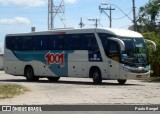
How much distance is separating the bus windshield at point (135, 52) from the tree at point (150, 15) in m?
44.4

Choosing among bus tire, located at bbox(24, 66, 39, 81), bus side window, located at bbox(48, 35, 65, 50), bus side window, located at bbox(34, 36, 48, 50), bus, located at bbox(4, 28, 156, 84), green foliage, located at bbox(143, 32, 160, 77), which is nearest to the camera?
bus, located at bbox(4, 28, 156, 84)

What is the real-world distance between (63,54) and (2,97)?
1267cm

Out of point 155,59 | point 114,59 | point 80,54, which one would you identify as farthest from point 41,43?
point 155,59

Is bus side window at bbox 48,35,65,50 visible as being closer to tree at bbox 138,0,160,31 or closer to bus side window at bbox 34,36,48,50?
bus side window at bbox 34,36,48,50

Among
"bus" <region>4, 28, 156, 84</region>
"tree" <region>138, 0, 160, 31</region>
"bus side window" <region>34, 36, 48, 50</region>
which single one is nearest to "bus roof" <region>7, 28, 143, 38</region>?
"bus" <region>4, 28, 156, 84</region>

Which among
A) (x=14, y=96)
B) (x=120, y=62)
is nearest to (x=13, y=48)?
(x=120, y=62)

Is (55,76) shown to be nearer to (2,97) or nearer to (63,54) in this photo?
(63,54)

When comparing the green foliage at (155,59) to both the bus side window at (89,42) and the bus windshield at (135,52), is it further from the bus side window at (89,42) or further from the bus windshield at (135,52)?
the bus side window at (89,42)

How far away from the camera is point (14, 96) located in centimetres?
1886

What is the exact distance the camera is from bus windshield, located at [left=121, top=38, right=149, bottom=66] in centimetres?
2736

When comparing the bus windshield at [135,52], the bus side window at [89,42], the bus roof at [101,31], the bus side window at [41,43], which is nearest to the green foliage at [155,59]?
the bus roof at [101,31]

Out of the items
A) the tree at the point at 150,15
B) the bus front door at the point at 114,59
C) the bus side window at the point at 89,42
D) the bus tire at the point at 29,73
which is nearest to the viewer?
the bus front door at the point at 114,59

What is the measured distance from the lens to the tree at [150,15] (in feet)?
238

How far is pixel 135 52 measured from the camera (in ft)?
90.8
